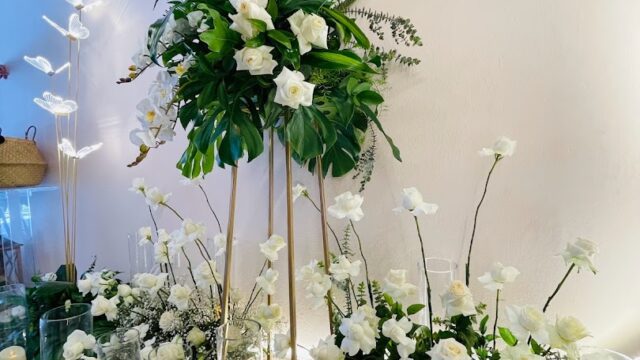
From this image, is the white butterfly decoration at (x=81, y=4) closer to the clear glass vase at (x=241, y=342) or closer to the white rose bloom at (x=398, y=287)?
the clear glass vase at (x=241, y=342)

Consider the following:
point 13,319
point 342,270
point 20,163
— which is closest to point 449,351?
point 342,270

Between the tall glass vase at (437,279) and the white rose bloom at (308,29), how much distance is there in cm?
71

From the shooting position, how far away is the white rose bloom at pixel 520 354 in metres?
0.63

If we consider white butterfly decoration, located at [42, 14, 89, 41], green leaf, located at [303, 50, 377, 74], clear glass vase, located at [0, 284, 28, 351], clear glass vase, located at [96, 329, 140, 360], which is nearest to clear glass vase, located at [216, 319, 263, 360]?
clear glass vase, located at [96, 329, 140, 360]

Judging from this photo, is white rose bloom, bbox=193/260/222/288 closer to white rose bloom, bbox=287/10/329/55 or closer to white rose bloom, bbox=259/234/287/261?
white rose bloom, bbox=259/234/287/261

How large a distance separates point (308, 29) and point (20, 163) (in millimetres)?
1981

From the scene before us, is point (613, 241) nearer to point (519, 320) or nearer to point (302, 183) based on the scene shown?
point (519, 320)

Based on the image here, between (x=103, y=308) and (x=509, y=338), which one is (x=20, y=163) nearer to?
(x=103, y=308)

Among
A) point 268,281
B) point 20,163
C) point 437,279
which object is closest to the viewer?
point 268,281

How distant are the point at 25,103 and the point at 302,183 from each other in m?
2.02

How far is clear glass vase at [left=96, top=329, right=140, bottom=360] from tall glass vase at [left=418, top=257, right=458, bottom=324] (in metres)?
0.78

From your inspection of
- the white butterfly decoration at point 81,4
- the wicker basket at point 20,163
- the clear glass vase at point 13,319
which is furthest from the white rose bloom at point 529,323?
the wicker basket at point 20,163

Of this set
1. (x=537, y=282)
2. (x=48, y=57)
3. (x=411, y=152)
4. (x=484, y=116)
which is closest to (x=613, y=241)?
(x=537, y=282)

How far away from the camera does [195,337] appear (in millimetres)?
1074
